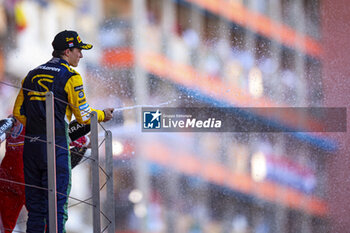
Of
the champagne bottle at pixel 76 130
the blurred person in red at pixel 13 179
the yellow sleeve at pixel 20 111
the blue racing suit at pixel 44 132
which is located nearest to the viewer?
the blue racing suit at pixel 44 132

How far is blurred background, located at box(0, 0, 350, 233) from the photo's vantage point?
12.4ft

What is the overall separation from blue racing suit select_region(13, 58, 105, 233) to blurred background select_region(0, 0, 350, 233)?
2.78 ft

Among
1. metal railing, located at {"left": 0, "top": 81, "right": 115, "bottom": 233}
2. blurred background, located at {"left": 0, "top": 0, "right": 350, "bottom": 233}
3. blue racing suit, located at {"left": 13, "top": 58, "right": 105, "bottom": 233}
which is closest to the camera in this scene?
metal railing, located at {"left": 0, "top": 81, "right": 115, "bottom": 233}

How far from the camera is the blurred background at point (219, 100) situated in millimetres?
3787

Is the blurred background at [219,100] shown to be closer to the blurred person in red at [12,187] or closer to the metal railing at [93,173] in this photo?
the metal railing at [93,173]

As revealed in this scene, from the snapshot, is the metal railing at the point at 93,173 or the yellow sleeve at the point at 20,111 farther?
the yellow sleeve at the point at 20,111

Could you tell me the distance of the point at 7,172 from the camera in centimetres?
369

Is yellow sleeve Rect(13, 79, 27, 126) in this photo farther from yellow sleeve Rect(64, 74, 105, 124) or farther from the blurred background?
the blurred background

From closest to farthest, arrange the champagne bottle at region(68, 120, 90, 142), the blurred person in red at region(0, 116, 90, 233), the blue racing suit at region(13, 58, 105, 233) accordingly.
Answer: the blue racing suit at region(13, 58, 105, 233), the champagne bottle at region(68, 120, 90, 142), the blurred person in red at region(0, 116, 90, 233)

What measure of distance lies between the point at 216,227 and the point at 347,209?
0.77 meters

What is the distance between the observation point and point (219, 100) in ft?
12.5

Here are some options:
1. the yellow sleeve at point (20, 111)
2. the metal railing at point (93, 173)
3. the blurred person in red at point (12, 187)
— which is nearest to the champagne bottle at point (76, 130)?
the metal railing at point (93, 173)

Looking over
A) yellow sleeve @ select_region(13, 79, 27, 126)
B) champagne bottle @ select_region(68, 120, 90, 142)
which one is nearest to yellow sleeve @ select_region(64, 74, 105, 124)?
yellow sleeve @ select_region(13, 79, 27, 126)

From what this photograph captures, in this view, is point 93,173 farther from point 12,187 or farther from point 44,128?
point 12,187
